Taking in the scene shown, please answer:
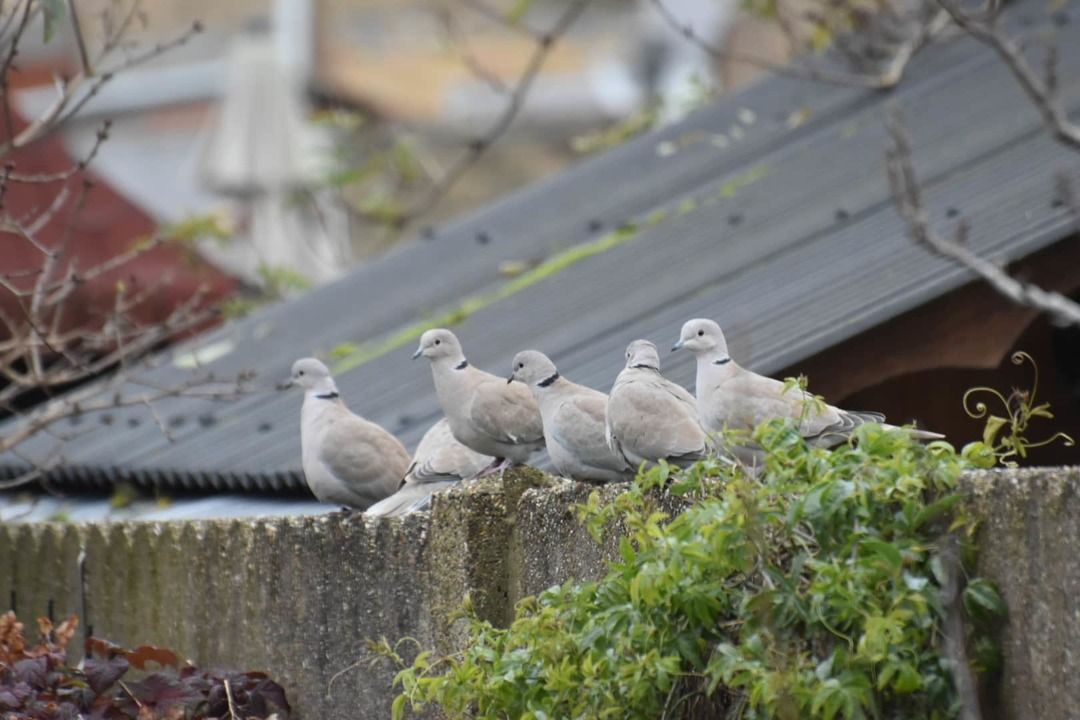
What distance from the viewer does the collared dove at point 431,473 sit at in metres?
5.79

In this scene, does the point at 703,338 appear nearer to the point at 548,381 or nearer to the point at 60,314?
the point at 548,381

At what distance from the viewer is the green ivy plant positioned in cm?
347

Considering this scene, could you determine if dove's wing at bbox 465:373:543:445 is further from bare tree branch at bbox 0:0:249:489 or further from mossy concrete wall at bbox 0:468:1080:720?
bare tree branch at bbox 0:0:249:489

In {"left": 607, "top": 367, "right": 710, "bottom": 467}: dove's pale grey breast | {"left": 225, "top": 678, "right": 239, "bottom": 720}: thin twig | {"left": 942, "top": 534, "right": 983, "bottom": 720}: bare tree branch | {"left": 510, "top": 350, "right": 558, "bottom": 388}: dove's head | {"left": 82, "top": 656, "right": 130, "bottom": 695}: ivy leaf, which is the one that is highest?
{"left": 510, "top": 350, "right": 558, "bottom": 388}: dove's head

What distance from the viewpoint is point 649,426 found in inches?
190

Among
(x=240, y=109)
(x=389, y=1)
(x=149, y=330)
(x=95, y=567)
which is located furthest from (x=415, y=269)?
(x=389, y=1)

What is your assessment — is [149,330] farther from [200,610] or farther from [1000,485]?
[1000,485]

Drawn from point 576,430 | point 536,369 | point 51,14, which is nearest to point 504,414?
point 536,369

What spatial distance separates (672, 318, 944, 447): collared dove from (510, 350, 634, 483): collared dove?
273 millimetres

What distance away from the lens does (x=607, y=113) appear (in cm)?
3275

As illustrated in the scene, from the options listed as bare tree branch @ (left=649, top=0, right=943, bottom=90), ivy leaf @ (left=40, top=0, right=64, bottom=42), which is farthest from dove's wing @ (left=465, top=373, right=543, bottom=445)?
bare tree branch @ (left=649, top=0, right=943, bottom=90)

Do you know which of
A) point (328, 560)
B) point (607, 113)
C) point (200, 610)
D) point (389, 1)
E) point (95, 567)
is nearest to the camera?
point (328, 560)

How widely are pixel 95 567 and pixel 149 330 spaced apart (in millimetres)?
1723

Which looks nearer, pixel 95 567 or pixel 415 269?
pixel 95 567
